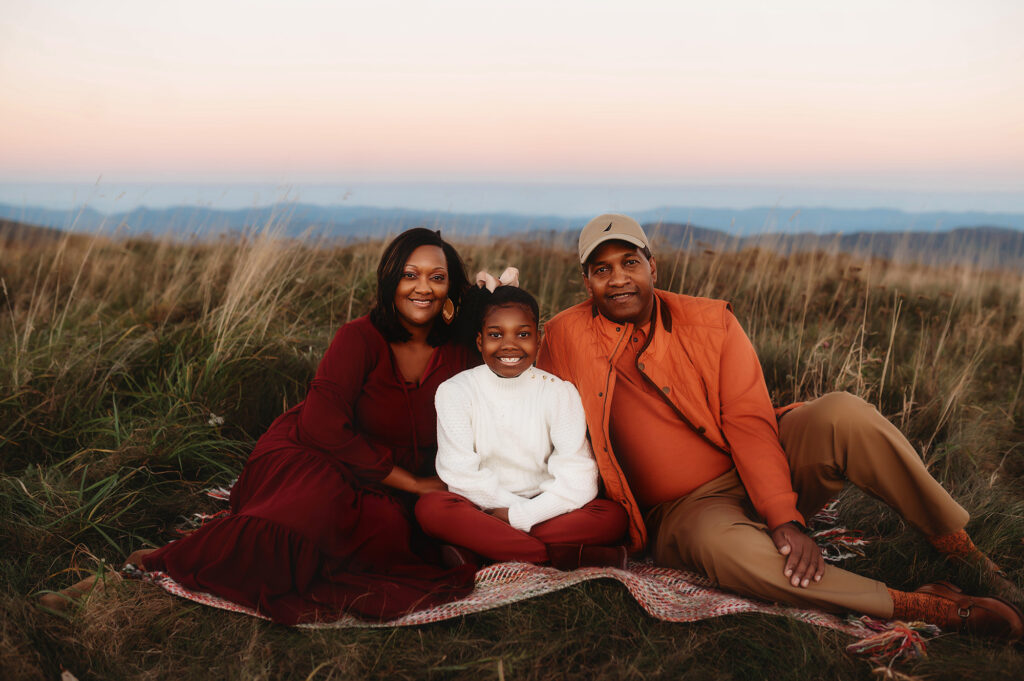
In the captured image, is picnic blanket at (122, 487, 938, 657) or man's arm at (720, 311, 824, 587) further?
man's arm at (720, 311, 824, 587)

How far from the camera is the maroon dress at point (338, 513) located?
8.49 feet

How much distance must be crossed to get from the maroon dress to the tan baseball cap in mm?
803

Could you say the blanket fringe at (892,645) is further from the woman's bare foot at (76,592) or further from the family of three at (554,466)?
the woman's bare foot at (76,592)

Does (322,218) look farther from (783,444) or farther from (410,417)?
(783,444)

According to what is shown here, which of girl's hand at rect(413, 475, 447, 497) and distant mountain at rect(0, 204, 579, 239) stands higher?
distant mountain at rect(0, 204, 579, 239)

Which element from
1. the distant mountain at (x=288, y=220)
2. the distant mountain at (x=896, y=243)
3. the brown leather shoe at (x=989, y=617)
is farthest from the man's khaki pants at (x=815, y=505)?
the distant mountain at (x=288, y=220)

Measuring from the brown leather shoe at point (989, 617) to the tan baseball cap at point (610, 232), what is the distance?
1.74 metres

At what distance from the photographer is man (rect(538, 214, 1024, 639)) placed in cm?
263

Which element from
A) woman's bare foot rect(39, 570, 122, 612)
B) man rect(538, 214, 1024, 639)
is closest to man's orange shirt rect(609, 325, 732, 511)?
man rect(538, 214, 1024, 639)

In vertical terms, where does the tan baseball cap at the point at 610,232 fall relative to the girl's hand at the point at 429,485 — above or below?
above

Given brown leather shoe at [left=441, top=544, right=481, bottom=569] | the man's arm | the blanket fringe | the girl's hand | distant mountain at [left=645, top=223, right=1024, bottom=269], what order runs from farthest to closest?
distant mountain at [left=645, top=223, right=1024, bottom=269], the girl's hand, brown leather shoe at [left=441, top=544, right=481, bottom=569], the man's arm, the blanket fringe

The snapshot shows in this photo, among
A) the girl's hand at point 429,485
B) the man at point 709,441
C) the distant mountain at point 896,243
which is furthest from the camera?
the distant mountain at point 896,243

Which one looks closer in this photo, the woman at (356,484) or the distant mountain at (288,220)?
the woman at (356,484)

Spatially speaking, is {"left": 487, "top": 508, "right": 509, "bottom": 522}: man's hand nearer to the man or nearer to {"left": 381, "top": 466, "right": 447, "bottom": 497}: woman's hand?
{"left": 381, "top": 466, "right": 447, "bottom": 497}: woman's hand
